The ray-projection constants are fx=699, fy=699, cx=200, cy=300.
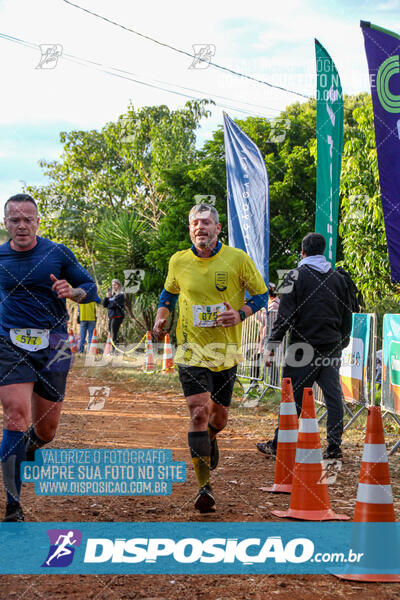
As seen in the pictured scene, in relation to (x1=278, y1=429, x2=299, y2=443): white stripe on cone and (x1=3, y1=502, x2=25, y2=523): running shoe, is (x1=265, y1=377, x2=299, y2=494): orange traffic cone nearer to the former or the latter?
(x1=278, y1=429, x2=299, y2=443): white stripe on cone

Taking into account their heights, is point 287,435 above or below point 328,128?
below

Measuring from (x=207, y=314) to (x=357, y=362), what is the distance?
3.49 m

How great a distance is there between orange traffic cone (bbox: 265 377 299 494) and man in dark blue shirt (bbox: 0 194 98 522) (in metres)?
1.82

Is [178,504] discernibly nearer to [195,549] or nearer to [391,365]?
[195,549]

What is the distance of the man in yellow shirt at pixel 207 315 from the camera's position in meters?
5.08

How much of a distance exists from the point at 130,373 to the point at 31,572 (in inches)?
502

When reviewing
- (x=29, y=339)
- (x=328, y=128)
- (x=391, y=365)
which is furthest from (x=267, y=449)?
(x=328, y=128)

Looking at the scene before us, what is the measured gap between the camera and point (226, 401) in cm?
548

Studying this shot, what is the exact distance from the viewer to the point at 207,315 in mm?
5184

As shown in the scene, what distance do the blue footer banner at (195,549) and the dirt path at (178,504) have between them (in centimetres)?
14

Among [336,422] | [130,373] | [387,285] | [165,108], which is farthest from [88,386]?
[165,108]

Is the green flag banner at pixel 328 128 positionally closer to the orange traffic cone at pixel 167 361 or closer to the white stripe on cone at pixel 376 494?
the white stripe on cone at pixel 376 494

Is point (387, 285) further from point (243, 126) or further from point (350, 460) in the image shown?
point (243, 126)

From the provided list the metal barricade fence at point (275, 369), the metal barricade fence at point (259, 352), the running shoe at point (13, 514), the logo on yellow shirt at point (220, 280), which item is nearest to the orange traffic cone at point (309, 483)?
the logo on yellow shirt at point (220, 280)
